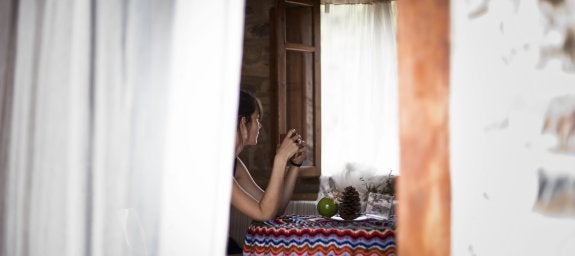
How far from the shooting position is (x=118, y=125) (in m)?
2.03

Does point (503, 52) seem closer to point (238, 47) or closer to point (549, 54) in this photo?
point (549, 54)

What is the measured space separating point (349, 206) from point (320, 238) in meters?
0.34

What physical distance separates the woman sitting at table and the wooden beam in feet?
3.86

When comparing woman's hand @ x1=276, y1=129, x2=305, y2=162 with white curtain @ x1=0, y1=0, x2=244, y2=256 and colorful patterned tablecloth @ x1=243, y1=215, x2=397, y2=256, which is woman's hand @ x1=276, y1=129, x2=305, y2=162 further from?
white curtain @ x1=0, y1=0, x2=244, y2=256

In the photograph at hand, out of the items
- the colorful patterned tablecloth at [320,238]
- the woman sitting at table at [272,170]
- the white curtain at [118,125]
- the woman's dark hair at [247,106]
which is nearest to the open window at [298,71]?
the woman sitting at table at [272,170]

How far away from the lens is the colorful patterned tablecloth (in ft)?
7.82

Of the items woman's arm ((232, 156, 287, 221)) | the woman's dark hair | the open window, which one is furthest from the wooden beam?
the open window

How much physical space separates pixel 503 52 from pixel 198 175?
0.90 meters

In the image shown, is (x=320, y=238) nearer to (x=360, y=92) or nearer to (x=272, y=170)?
(x=272, y=170)

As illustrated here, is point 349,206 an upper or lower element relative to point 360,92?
Result: lower

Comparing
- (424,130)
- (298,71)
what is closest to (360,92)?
(298,71)

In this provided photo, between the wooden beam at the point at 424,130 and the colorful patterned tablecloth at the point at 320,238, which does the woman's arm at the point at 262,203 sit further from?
the wooden beam at the point at 424,130

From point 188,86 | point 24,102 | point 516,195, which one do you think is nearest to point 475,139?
point 516,195

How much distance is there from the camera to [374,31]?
18.1 ft
